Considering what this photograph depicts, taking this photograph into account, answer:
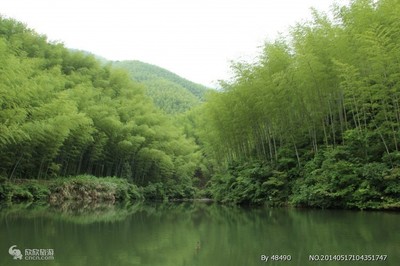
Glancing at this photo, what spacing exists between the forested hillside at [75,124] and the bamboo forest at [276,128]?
8cm

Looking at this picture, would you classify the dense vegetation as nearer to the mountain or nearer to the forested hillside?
the forested hillside

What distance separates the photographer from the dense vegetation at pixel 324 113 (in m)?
9.77

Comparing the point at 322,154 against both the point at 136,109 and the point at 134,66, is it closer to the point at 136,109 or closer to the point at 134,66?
the point at 136,109

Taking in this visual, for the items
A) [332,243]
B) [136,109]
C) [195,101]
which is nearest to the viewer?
[332,243]

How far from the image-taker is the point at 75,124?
1589 centimetres

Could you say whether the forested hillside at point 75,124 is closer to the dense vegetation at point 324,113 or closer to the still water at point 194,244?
the dense vegetation at point 324,113

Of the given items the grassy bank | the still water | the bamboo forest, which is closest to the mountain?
the bamboo forest

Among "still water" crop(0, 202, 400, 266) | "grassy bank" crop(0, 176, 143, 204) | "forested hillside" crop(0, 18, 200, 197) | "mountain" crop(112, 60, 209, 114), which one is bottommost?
"still water" crop(0, 202, 400, 266)

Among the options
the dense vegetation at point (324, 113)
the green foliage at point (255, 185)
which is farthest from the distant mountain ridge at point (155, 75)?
the dense vegetation at point (324, 113)

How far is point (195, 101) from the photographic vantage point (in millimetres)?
57000

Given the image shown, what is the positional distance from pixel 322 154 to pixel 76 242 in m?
9.60

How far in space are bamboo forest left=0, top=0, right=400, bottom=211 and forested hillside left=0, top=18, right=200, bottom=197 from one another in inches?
3.2

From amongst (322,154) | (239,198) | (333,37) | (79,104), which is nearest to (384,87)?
(333,37)

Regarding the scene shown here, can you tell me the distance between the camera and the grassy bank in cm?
1413
